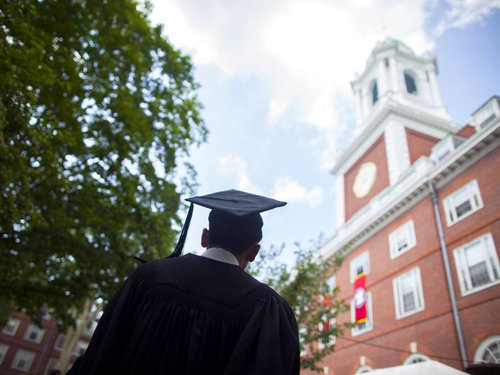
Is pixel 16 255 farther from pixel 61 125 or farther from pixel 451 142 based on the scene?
pixel 451 142

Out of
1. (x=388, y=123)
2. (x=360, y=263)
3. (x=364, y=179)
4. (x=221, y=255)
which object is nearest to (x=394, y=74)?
(x=388, y=123)

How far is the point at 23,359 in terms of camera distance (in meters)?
39.2

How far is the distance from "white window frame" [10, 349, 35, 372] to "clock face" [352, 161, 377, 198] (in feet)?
134

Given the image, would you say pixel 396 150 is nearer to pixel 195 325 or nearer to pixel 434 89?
pixel 434 89

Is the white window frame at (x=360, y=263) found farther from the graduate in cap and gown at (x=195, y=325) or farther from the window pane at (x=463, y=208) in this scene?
the graduate in cap and gown at (x=195, y=325)

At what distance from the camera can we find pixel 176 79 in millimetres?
10875

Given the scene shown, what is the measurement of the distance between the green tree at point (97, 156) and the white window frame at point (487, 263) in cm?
1117

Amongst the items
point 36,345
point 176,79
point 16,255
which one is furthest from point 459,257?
point 36,345

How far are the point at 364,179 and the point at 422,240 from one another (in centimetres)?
877

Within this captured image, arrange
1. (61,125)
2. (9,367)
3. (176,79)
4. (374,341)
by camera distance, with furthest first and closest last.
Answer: (9,367) → (374,341) → (176,79) → (61,125)

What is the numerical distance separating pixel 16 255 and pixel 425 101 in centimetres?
2804

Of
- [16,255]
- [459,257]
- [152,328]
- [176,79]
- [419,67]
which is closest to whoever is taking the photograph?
[152,328]

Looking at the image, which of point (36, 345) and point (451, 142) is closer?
point (451, 142)

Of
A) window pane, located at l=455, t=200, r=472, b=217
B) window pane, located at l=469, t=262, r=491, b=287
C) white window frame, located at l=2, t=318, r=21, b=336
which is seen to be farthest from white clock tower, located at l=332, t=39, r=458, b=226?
white window frame, located at l=2, t=318, r=21, b=336
